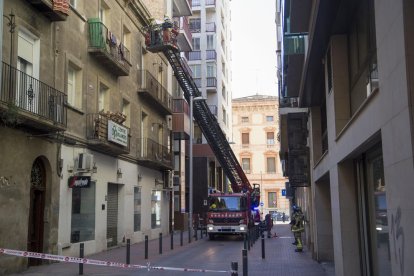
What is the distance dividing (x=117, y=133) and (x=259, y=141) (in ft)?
192

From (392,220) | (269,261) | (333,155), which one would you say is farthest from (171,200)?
(392,220)

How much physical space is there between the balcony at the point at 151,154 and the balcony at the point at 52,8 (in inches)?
453

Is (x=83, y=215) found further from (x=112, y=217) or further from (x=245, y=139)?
(x=245, y=139)

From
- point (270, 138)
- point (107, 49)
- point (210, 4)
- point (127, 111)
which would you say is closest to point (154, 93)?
point (127, 111)

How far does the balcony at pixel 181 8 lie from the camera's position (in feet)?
130

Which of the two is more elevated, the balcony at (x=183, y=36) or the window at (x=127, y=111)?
the balcony at (x=183, y=36)

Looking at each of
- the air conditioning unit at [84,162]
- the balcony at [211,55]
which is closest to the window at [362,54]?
the air conditioning unit at [84,162]

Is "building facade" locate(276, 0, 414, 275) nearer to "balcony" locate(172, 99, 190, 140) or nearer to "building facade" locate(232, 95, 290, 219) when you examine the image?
"balcony" locate(172, 99, 190, 140)

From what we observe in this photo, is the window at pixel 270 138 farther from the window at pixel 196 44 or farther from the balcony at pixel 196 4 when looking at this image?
the balcony at pixel 196 4

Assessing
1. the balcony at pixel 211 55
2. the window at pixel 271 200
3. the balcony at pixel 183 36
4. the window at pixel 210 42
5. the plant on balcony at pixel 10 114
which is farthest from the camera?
the window at pixel 271 200

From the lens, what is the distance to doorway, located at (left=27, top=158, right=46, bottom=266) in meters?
15.7

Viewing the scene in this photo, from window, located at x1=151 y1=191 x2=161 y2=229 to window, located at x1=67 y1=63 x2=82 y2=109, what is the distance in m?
11.9

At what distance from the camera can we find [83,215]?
1969 centimetres

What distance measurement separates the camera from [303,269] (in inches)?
593
